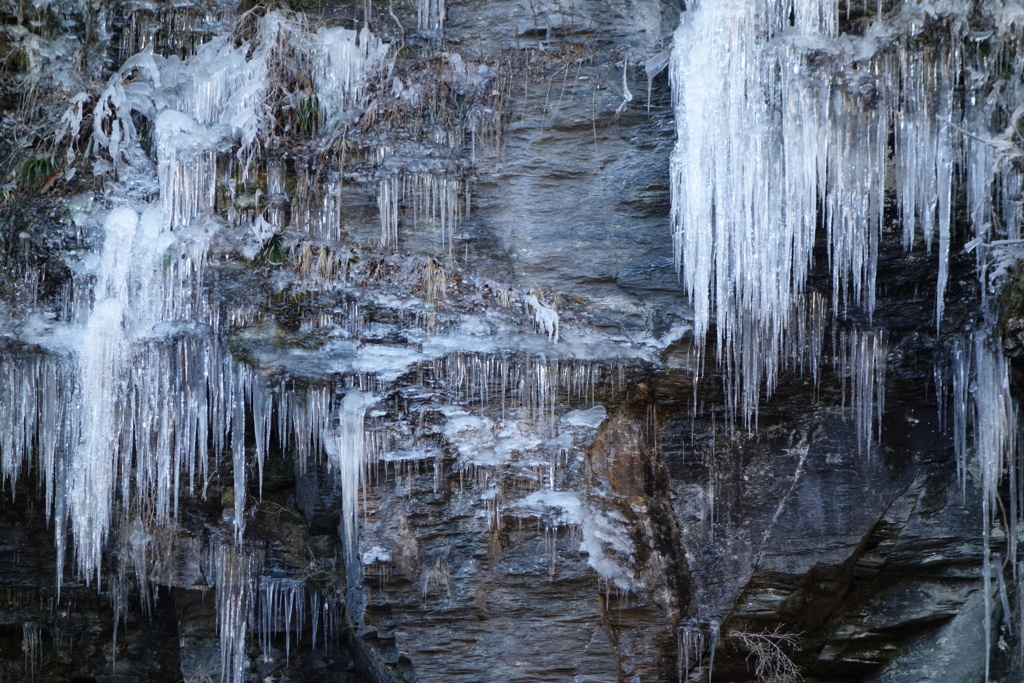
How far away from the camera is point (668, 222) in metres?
6.33

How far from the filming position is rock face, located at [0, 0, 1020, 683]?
6.02 metres

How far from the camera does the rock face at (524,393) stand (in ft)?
19.7

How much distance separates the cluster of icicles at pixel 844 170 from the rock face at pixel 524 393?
0.17 m

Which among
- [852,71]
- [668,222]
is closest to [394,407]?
[668,222]

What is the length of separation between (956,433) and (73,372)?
5431 mm

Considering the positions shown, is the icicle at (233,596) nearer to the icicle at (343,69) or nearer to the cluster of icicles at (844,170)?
the icicle at (343,69)

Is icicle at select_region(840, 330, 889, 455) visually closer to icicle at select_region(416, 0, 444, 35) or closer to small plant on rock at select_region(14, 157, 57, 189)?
icicle at select_region(416, 0, 444, 35)

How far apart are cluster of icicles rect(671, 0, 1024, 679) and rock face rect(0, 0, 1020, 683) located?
0.17 m

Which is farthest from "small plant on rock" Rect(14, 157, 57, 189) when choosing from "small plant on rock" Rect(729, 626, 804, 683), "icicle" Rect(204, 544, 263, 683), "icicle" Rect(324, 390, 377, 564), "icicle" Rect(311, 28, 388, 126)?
"small plant on rock" Rect(729, 626, 804, 683)

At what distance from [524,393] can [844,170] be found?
227 cm

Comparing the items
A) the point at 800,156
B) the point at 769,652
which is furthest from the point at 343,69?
the point at 769,652

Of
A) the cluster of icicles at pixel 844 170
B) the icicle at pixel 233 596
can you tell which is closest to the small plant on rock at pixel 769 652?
the cluster of icicles at pixel 844 170

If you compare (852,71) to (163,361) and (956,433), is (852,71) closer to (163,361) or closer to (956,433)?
(956,433)

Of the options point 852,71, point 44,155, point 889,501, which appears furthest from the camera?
point 44,155
